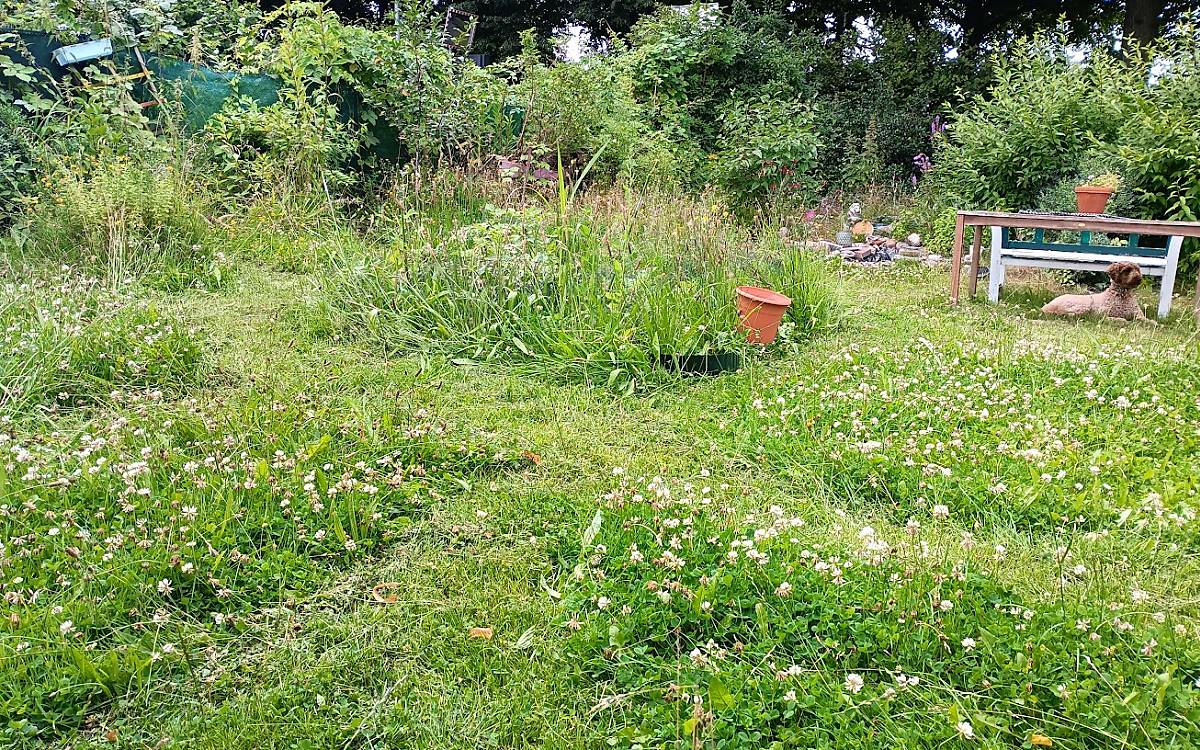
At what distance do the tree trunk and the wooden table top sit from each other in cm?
911

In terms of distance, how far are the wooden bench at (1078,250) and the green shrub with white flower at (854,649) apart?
3.85 m

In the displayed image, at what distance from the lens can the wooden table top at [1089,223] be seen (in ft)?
16.3

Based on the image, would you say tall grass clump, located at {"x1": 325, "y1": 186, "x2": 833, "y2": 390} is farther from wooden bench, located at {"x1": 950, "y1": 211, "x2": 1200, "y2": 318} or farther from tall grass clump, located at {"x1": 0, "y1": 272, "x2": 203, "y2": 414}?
wooden bench, located at {"x1": 950, "y1": 211, "x2": 1200, "y2": 318}

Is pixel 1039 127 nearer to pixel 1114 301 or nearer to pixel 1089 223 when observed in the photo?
pixel 1089 223

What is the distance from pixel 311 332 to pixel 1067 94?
6.75 m

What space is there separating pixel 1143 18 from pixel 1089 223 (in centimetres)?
988

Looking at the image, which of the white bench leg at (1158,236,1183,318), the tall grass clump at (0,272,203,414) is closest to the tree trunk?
the white bench leg at (1158,236,1183,318)

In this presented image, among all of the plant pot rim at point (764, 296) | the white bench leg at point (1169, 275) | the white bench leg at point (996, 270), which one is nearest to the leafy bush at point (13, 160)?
the plant pot rim at point (764, 296)

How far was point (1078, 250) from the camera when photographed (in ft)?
18.2

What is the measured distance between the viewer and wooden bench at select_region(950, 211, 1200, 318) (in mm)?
5035

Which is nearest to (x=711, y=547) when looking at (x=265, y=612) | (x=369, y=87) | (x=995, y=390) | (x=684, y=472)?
(x=684, y=472)

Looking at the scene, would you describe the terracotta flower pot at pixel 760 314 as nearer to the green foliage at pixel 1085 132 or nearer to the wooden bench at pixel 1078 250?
the wooden bench at pixel 1078 250

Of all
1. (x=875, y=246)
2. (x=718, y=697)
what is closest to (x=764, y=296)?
(x=718, y=697)

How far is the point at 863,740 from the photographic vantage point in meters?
1.58
